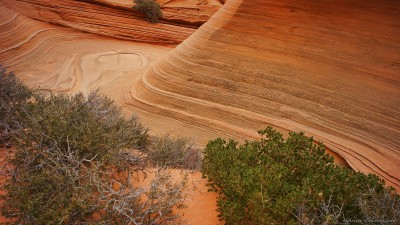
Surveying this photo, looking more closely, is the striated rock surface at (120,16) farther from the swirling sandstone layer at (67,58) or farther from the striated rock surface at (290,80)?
the striated rock surface at (290,80)

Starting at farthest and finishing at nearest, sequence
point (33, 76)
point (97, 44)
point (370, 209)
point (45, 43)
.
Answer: point (97, 44) → point (45, 43) → point (33, 76) → point (370, 209)

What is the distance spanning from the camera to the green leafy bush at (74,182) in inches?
→ 84.1

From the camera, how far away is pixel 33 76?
26.4 ft

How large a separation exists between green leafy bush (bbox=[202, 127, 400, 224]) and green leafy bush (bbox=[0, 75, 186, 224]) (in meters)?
0.49

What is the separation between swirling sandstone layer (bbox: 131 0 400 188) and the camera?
13.7ft

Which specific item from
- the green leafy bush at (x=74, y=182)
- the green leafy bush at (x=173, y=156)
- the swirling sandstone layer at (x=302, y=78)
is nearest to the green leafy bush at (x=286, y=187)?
the green leafy bush at (x=74, y=182)

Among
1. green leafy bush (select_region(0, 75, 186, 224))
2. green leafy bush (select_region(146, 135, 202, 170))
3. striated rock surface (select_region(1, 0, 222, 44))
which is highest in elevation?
striated rock surface (select_region(1, 0, 222, 44))

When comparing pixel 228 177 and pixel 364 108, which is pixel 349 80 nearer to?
pixel 364 108

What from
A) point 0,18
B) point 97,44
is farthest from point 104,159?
point 97,44

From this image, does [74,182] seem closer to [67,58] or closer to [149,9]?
[67,58]

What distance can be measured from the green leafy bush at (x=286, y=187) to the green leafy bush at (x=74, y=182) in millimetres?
490

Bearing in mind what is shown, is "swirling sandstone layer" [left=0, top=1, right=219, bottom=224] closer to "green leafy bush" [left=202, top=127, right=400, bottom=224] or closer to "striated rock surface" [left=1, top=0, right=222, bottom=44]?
"striated rock surface" [left=1, top=0, right=222, bottom=44]

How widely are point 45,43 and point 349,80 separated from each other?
1041 centimetres

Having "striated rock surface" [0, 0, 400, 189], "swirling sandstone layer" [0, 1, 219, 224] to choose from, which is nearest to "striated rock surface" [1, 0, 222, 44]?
"swirling sandstone layer" [0, 1, 219, 224]
